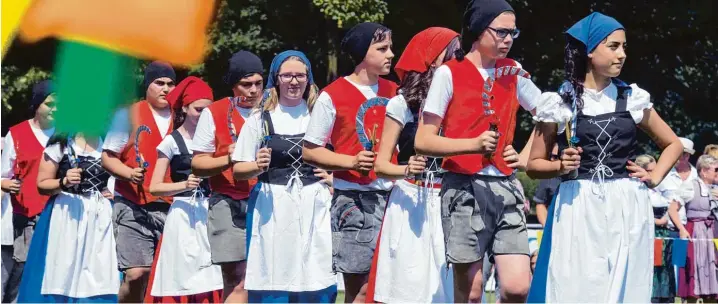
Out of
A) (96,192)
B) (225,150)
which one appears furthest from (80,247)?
(225,150)

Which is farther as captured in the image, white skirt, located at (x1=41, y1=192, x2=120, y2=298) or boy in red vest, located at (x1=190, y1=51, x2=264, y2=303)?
white skirt, located at (x1=41, y1=192, x2=120, y2=298)

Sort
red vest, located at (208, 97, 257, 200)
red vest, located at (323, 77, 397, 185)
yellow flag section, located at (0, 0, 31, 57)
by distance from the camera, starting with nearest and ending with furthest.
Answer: yellow flag section, located at (0, 0, 31, 57) < red vest, located at (323, 77, 397, 185) < red vest, located at (208, 97, 257, 200)

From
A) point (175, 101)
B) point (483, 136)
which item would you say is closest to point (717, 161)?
point (175, 101)

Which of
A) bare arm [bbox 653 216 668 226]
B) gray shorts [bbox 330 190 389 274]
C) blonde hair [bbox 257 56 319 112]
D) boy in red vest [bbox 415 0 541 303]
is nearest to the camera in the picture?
boy in red vest [bbox 415 0 541 303]

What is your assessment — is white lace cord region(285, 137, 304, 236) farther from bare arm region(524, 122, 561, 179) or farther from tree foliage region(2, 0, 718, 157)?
tree foliage region(2, 0, 718, 157)

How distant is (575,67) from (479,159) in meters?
0.76

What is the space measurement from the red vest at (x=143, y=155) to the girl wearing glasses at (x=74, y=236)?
221 mm

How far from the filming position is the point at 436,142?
7.39 m

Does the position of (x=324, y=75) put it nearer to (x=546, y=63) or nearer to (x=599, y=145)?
(x=546, y=63)

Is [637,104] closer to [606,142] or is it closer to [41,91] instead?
[606,142]

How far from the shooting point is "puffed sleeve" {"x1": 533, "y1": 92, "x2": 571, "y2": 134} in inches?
294

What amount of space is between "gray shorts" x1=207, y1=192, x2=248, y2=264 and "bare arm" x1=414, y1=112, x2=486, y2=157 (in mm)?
2527

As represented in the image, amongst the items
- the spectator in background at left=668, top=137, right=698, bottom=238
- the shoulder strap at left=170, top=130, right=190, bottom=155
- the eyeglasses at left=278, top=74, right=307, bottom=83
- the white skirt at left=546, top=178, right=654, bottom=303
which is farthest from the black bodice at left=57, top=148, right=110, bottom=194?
the spectator in background at left=668, top=137, right=698, bottom=238

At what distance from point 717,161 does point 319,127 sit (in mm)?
8776
